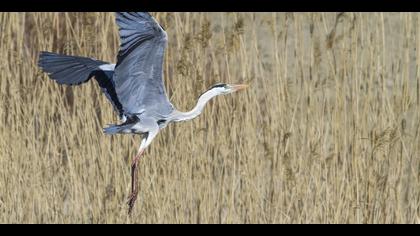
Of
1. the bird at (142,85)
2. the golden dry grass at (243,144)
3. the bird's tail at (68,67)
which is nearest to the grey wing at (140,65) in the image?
the bird at (142,85)

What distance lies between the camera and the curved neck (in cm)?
419

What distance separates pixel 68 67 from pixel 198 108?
685 millimetres

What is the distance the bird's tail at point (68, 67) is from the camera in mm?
4547

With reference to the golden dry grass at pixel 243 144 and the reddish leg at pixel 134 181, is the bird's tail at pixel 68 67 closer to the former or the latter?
the golden dry grass at pixel 243 144

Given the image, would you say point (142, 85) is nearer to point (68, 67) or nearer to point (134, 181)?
point (134, 181)

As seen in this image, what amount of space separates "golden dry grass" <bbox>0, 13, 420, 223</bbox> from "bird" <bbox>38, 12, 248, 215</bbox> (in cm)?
51

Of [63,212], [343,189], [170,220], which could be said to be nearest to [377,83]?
[343,189]

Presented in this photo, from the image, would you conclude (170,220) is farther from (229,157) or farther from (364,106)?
(364,106)

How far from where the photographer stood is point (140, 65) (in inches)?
164

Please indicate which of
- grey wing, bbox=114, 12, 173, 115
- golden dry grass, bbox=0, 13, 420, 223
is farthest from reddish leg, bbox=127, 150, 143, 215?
golden dry grass, bbox=0, 13, 420, 223

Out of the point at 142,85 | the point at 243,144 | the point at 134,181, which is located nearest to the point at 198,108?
the point at 142,85

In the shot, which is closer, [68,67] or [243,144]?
[68,67]

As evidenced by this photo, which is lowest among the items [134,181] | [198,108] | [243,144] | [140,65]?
[134,181]

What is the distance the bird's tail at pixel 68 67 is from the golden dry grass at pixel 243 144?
35 cm
